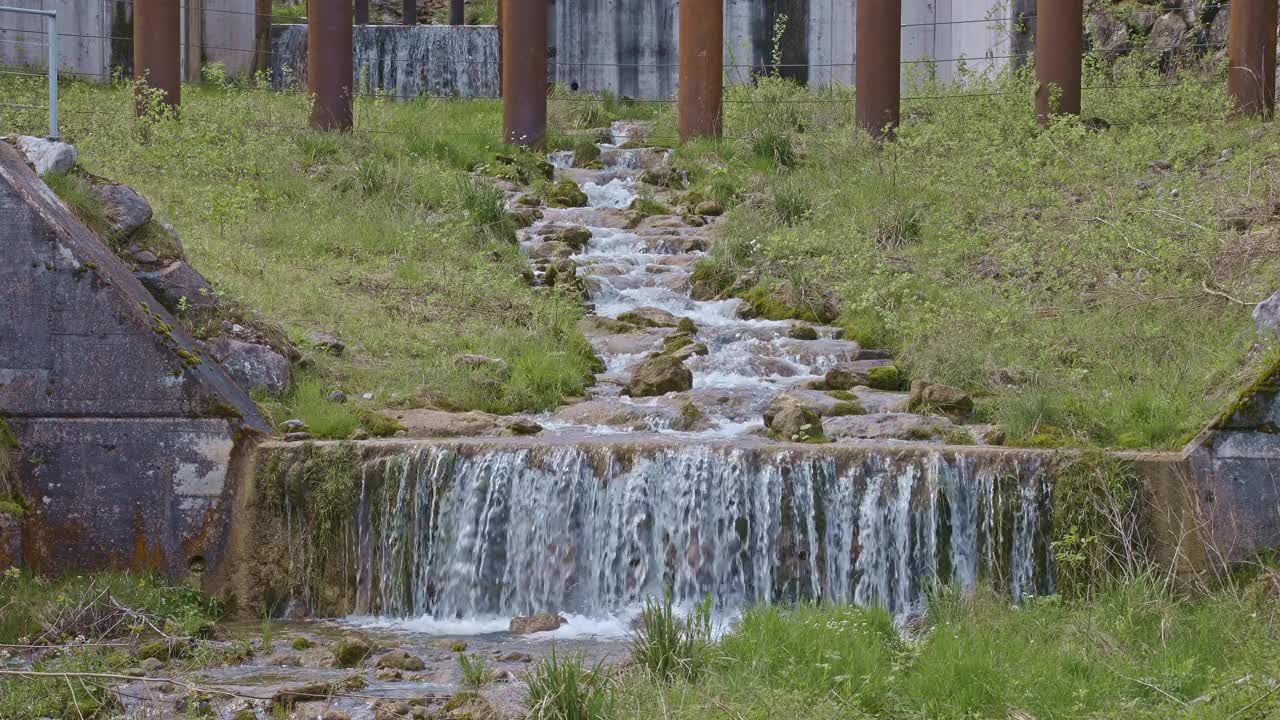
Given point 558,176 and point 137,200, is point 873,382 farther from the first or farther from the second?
point 558,176

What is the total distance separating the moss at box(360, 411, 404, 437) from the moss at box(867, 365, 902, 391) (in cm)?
369

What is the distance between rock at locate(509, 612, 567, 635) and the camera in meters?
7.91

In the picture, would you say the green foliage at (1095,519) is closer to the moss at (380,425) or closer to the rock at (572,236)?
the moss at (380,425)

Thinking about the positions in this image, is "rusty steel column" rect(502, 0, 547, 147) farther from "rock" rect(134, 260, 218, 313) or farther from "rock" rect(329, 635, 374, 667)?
"rock" rect(329, 635, 374, 667)

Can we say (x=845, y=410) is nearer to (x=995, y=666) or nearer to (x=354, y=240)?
(x=995, y=666)

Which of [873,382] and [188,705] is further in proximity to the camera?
[873,382]

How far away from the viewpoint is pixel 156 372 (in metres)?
8.45

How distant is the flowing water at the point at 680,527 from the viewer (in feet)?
26.4

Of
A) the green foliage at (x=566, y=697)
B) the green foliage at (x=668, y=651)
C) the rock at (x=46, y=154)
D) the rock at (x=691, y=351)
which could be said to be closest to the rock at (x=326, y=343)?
the rock at (x=46, y=154)

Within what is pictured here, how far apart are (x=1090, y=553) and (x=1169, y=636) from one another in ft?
4.11

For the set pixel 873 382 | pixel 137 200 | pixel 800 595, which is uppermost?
pixel 137 200

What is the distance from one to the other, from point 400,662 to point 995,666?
291 centimetres

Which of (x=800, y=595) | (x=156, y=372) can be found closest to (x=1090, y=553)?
(x=800, y=595)

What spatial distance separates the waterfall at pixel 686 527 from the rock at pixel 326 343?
2240mm
